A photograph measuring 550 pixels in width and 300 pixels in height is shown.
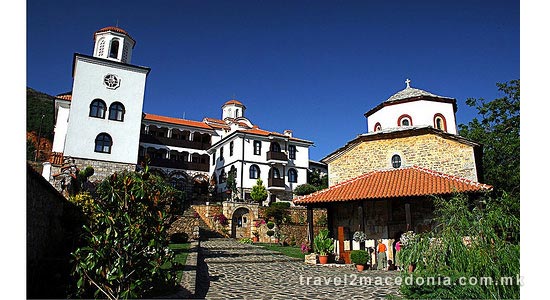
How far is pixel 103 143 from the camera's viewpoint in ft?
70.7

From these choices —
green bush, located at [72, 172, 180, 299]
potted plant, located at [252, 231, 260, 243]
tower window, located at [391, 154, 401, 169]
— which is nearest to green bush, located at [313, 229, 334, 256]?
tower window, located at [391, 154, 401, 169]

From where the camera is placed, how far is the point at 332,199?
14.8 m

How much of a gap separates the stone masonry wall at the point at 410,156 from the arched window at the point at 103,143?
1375cm

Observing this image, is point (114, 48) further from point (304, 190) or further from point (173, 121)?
point (304, 190)

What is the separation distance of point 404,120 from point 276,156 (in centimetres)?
1400

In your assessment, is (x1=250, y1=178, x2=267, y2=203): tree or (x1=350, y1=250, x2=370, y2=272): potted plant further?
(x1=250, y1=178, x2=267, y2=203): tree

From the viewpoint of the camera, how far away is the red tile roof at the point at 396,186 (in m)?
12.8

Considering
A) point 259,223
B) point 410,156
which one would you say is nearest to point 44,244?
point 410,156

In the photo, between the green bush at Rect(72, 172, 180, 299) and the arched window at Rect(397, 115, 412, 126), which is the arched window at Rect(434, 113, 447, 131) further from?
the green bush at Rect(72, 172, 180, 299)

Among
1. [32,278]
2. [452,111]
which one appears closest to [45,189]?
[32,278]

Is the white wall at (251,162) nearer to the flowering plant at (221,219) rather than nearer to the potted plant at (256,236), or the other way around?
the flowering plant at (221,219)

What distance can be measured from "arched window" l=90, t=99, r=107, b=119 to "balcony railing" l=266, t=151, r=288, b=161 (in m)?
13.8

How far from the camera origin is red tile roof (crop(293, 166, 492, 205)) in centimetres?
1283

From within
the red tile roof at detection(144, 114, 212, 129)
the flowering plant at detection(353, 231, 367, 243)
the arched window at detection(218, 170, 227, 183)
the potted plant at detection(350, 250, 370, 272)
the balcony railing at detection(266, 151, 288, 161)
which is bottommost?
the potted plant at detection(350, 250, 370, 272)
